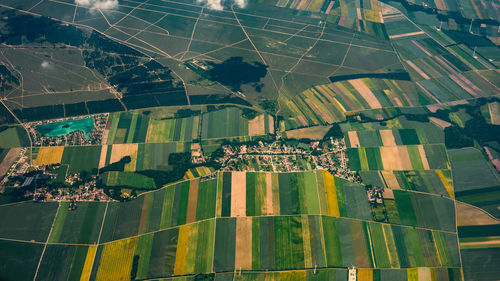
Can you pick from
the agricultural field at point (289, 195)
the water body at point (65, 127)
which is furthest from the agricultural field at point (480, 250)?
the water body at point (65, 127)

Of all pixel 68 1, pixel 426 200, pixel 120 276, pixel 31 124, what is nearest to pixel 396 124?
pixel 426 200

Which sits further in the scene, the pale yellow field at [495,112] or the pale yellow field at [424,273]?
the pale yellow field at [495,112]

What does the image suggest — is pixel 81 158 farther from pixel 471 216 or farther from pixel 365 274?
pixel 471 216

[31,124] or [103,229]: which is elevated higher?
[31,124]

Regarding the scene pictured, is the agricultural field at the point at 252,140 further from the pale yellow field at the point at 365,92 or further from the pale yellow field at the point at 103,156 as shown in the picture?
the pale yellow field at the point at 103,156

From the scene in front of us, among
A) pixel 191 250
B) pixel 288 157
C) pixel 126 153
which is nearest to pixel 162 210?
pixel 191 250

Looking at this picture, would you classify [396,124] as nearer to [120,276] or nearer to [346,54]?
[346,54]
